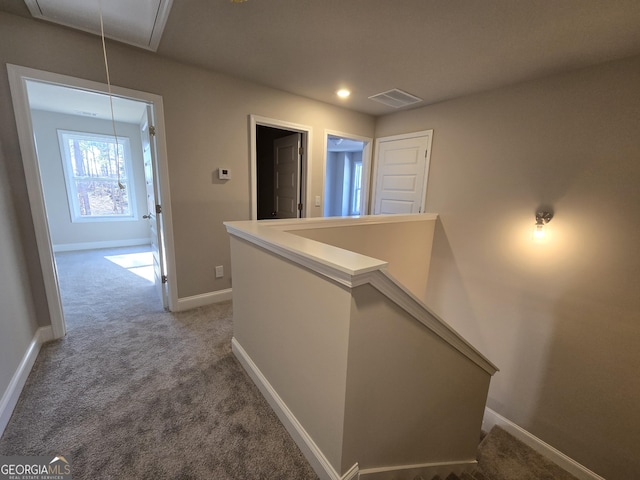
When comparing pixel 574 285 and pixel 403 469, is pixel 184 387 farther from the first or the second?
pixel 574 285

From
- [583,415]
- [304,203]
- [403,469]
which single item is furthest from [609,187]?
[304,203]

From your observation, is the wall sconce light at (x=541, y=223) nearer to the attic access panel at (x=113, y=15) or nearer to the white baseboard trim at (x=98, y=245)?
the attic access panel at (x=113, y=15)

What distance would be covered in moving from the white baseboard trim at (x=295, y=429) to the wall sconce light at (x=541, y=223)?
264 centimetres

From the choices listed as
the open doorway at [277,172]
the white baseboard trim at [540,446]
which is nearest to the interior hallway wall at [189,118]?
the open doorway at [277,172]

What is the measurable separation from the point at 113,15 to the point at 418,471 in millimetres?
3448

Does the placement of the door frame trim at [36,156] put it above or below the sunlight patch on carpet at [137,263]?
above

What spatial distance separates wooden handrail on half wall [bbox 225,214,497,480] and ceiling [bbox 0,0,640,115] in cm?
141

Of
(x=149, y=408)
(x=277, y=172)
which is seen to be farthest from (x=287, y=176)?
(x=149, y=408)

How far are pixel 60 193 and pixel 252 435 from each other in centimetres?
590

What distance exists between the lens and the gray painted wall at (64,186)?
4.47m

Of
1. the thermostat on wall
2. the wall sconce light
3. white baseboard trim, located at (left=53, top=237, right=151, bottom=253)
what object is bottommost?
white baseboard trim, located at (left=53, top=237, right=151, bottom=253)

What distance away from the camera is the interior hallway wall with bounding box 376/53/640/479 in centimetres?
209

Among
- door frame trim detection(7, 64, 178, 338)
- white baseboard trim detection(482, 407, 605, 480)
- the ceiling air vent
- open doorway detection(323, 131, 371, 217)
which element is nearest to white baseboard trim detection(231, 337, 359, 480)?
door frame trim detection(7, 64, 178, 338)

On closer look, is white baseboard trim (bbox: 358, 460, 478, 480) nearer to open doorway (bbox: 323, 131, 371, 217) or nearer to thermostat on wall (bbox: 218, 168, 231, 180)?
thermostat on wall (bbox: 218, 168, 231, 180)
